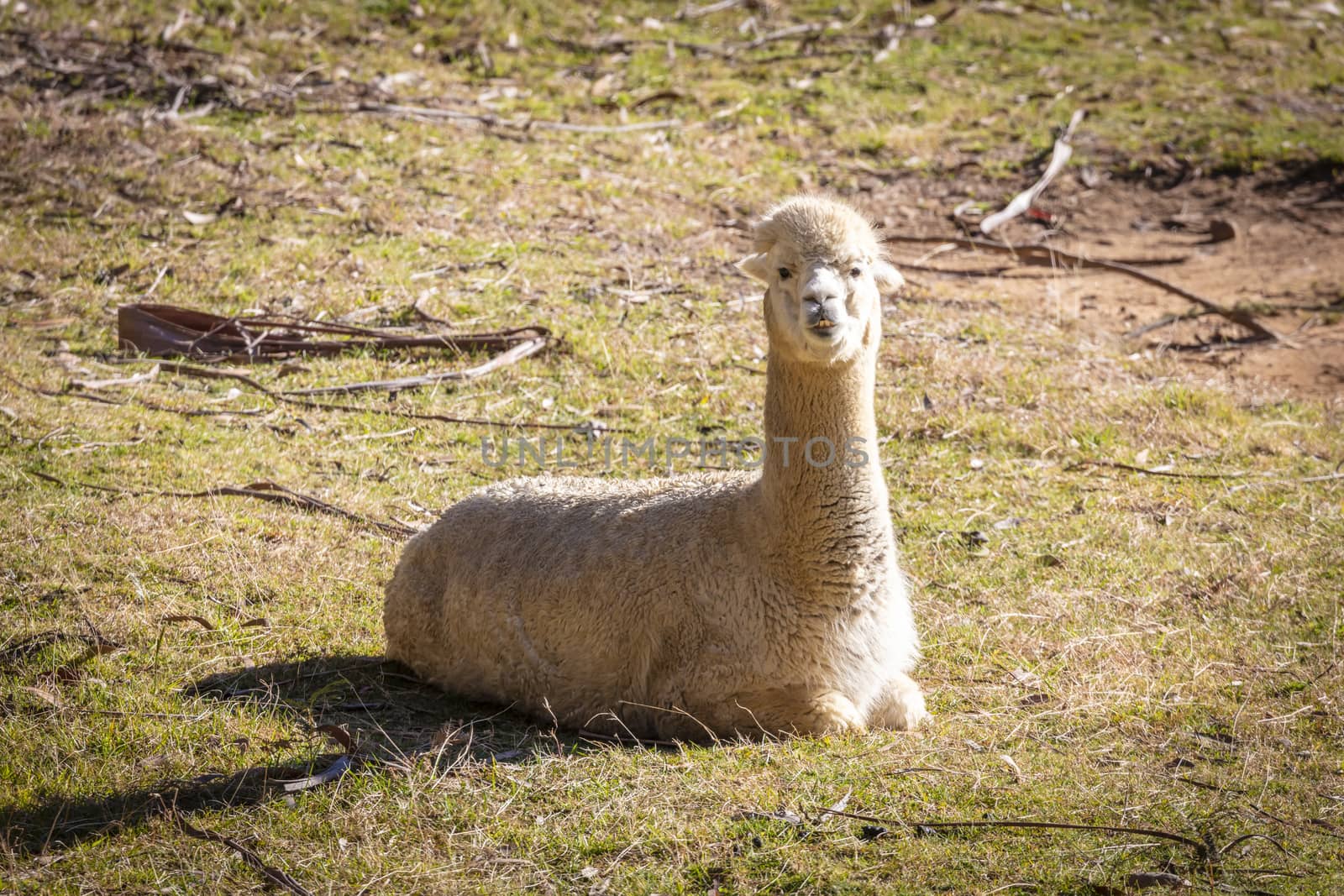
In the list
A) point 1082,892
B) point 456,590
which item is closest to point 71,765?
point 456,590

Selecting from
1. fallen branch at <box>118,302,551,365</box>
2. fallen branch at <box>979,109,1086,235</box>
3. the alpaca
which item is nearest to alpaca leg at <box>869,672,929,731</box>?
the alpaca

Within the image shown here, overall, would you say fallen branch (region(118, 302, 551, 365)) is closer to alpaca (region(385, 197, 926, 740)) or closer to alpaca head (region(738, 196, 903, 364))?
alpaca (region(385, 197, 926, 740))

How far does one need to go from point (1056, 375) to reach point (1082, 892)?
6830 millimetres

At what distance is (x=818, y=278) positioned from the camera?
489 cm

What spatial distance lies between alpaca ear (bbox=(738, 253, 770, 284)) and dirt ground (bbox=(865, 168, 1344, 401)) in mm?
6610

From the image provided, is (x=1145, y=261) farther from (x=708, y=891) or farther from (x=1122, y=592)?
(x=708, y=891)

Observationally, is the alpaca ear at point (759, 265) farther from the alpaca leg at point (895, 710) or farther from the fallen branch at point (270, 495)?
the fallen branch at point (270, 495)

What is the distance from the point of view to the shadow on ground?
14.7 feet

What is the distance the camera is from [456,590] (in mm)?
6004

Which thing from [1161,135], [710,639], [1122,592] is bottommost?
[1122,592]

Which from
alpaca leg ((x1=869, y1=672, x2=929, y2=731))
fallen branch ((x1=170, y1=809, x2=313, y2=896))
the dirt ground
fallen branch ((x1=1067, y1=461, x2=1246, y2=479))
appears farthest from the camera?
the dirt ground

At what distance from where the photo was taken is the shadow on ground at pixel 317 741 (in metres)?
4.49

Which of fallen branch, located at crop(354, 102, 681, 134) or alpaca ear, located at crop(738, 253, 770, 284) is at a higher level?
alpaca ear, located at crop(738, 253, 770, 284)

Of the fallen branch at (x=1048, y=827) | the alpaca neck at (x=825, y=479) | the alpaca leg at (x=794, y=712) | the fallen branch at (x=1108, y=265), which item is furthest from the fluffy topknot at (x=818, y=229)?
the fallen branch at (x=1108, y=265)
